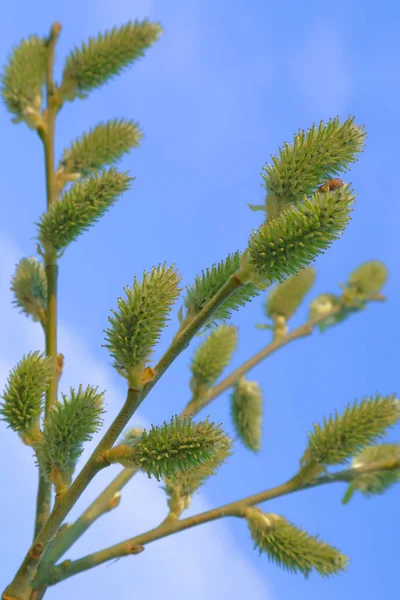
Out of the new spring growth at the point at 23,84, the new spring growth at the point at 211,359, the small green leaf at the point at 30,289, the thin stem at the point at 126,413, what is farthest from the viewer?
the new spring growth at the point at 23,84

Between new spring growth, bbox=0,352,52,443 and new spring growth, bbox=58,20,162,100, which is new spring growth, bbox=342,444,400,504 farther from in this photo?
new spring growth, bbox=58,20,162,100

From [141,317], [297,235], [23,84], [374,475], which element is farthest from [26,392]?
[23,84]

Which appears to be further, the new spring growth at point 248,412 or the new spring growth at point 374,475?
the new spring growth at point 248,412

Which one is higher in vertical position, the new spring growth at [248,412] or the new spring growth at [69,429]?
the new spring growth at [248,412]

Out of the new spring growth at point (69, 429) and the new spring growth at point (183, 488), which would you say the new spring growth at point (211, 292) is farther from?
the new spring growth at point (183, 488)

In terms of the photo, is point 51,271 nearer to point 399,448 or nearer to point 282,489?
point 282,489

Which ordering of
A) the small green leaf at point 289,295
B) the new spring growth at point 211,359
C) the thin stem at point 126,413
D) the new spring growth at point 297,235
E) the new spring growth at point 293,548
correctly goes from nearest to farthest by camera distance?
the new spring growth at point 297,235
the thin stem at point 126,413
the new spring growth at point 293,548
the new spring growth at point 211,359
the small green leaf at point 289,295

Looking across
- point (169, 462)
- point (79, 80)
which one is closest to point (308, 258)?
point (169, 462)

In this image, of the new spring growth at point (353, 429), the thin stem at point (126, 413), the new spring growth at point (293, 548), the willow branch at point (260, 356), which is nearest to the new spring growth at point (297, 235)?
the thin stem at point (126, 413)
